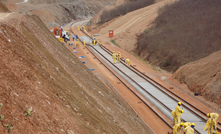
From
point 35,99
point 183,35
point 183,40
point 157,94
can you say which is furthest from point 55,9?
point 35,99

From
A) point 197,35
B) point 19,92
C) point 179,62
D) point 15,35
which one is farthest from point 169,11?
point 19,92

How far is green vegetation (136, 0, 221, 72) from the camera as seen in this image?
3031 centimetres

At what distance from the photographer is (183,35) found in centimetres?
3466

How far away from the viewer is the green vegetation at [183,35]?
3031cm

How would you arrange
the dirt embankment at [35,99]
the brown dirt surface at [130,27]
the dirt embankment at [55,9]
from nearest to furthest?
the dirt embankment at [35,99] → the brown dirt surface at [130,27] → the dirt embankment at [55,9]

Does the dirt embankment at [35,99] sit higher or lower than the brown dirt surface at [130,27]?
higher

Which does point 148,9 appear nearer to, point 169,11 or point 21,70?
point 169,11

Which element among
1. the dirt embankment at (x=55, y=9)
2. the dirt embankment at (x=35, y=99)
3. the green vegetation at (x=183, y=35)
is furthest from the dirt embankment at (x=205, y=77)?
the dirt embankment at (x=55, y=9)

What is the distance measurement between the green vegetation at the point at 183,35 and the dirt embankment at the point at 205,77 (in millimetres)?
6076

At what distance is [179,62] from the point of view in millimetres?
29688

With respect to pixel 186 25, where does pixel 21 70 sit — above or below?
above

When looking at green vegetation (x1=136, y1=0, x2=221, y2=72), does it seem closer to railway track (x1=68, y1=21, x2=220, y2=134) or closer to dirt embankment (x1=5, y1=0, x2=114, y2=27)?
railway track (x1=68, y1=21, x2=220, y2=134)

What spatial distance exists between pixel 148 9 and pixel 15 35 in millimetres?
48636

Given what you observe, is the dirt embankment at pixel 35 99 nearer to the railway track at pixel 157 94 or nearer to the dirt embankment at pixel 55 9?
the railway track at pixel 157 94
